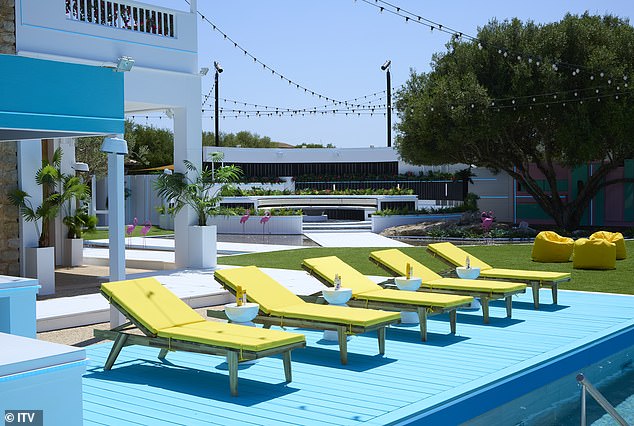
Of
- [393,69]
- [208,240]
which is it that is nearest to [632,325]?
[208,240]

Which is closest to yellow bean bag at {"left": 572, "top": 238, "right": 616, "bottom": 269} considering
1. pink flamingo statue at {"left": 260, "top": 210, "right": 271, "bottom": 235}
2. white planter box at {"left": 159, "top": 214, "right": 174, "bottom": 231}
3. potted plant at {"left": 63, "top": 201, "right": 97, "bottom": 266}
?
potted plant at {"left": 63, "top": 201, "right": 97, "bottom": 266}

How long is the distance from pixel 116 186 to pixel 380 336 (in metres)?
3.34

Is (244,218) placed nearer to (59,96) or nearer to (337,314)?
(337,314)

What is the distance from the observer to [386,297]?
891 centimetres

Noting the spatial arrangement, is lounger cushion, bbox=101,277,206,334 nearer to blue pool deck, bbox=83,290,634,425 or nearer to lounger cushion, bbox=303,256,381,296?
blue pool deck, bbox=83,290,634,425

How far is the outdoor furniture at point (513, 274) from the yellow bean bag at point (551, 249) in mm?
5429

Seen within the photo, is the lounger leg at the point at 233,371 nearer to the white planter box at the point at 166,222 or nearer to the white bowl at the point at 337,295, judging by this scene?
the white bowl at the point at 337,295

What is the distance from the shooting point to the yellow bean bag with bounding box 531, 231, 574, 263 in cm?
1669

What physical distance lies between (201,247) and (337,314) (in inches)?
299

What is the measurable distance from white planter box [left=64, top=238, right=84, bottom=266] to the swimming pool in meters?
10.7

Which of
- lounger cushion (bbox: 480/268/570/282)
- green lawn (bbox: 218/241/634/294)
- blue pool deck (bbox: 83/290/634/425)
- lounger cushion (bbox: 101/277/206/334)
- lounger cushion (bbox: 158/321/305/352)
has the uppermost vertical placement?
lounger cushion (bbox: 101/277/206/334)

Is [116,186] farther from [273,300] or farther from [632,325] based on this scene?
[632,325]

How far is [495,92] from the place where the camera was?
26.0 m

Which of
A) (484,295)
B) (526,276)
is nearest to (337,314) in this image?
(484,295)
